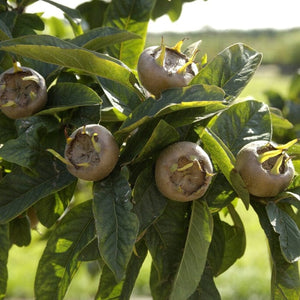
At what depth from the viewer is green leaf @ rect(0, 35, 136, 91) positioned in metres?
0.89

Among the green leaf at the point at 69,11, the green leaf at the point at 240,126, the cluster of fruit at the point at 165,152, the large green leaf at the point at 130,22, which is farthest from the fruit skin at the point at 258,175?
the green leaf at the point at 69,11

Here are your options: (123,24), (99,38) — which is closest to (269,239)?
(99,38)

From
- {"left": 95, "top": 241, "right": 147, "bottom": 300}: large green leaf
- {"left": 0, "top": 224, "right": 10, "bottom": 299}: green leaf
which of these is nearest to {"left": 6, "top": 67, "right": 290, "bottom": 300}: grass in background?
{"left": 0, "top": 224, "right": 10, "bottom": 299}: green leaf

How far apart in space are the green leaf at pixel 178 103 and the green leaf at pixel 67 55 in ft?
0.27

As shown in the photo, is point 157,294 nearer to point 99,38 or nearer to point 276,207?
point 276,207

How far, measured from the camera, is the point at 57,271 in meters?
1.04

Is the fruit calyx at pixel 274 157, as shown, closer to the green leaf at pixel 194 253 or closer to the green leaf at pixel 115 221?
the green leaf at pixel 194 253

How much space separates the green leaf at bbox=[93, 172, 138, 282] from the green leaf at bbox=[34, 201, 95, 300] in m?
0.13

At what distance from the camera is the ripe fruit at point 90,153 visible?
871mm

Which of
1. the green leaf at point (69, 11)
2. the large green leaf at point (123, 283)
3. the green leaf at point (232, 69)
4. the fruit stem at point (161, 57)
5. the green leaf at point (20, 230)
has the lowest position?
the green leaf at point (20, 230)

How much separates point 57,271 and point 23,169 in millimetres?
215

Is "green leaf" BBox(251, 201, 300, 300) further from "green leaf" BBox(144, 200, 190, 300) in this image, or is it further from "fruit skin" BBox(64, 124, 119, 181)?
"fruit skin" BBox(64, 124, 119, 181)

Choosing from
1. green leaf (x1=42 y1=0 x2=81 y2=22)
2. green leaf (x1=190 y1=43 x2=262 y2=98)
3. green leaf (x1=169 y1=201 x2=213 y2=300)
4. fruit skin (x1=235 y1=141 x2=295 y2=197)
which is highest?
green leaf (x1=190 y1=43 x2=262 y2=98)

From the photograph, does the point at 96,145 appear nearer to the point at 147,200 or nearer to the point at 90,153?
the point at 90,153
